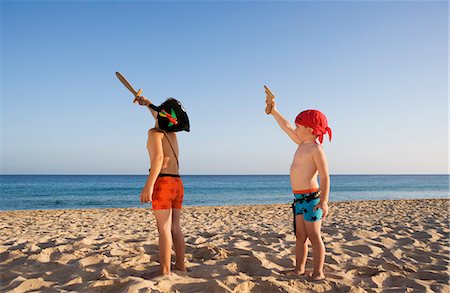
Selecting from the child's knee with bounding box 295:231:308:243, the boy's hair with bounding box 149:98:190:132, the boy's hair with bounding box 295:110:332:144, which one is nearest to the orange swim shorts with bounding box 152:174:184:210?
the boy's hair with bounding box 149:98:190:132

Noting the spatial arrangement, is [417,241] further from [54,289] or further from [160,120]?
[54,289]

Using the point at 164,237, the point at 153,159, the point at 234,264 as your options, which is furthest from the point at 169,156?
the point at 234,264

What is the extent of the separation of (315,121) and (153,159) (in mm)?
1584

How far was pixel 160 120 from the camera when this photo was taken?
3418mm

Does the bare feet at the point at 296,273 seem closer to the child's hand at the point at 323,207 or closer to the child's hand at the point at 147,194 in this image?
the child's hand at the point at 323,207

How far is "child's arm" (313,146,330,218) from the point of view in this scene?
326 centimetres

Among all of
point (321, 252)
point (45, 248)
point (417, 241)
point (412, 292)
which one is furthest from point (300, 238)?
point (45, 248)

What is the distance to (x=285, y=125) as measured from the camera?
3787 mm

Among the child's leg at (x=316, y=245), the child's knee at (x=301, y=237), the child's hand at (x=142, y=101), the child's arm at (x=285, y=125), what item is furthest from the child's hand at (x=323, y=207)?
the child's hand at (x=142, y=101)

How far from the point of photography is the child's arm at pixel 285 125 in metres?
3.71

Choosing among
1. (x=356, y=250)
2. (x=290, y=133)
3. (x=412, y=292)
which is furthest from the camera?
(x=356, y=250)

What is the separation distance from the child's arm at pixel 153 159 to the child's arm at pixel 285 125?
4.23ft

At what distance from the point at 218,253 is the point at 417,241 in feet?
9.95

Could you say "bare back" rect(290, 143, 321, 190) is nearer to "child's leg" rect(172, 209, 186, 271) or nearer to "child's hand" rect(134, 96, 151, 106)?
"child's leg" rect(172, 209, 186, 271)
